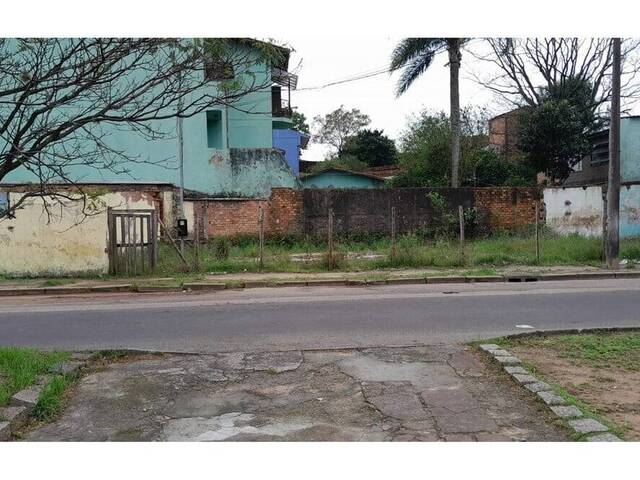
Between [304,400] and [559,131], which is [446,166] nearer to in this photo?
[559,131]

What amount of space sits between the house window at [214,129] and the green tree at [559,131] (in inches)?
541

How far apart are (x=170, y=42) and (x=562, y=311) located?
268 inches

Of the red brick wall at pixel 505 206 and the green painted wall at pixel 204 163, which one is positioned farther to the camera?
the green painted wall at pixel 204 163

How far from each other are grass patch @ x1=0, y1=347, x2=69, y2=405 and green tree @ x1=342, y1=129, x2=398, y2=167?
1572 inches

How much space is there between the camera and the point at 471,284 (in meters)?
12.7

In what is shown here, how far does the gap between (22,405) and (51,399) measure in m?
0.22

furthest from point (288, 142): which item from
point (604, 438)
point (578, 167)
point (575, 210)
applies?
point (604, 438)

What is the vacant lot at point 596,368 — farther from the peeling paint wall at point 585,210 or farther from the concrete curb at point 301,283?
the peeling paint wall at point 585,210

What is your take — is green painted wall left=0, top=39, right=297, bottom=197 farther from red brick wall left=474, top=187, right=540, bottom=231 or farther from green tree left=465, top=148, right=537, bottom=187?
red brick wall left=474, top=187, right=540, bottom=231

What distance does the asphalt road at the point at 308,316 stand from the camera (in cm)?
702

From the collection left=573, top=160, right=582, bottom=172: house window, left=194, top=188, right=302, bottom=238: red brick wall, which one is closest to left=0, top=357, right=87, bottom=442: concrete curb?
left=194, top=188, right=302, bottom=238: red brick wall

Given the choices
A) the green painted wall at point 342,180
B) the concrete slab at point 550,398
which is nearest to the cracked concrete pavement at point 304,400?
the concrete slab at point 550,398

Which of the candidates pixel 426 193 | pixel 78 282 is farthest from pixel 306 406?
pixel 426 193

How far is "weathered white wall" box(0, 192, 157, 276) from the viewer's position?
1453 centimetres
